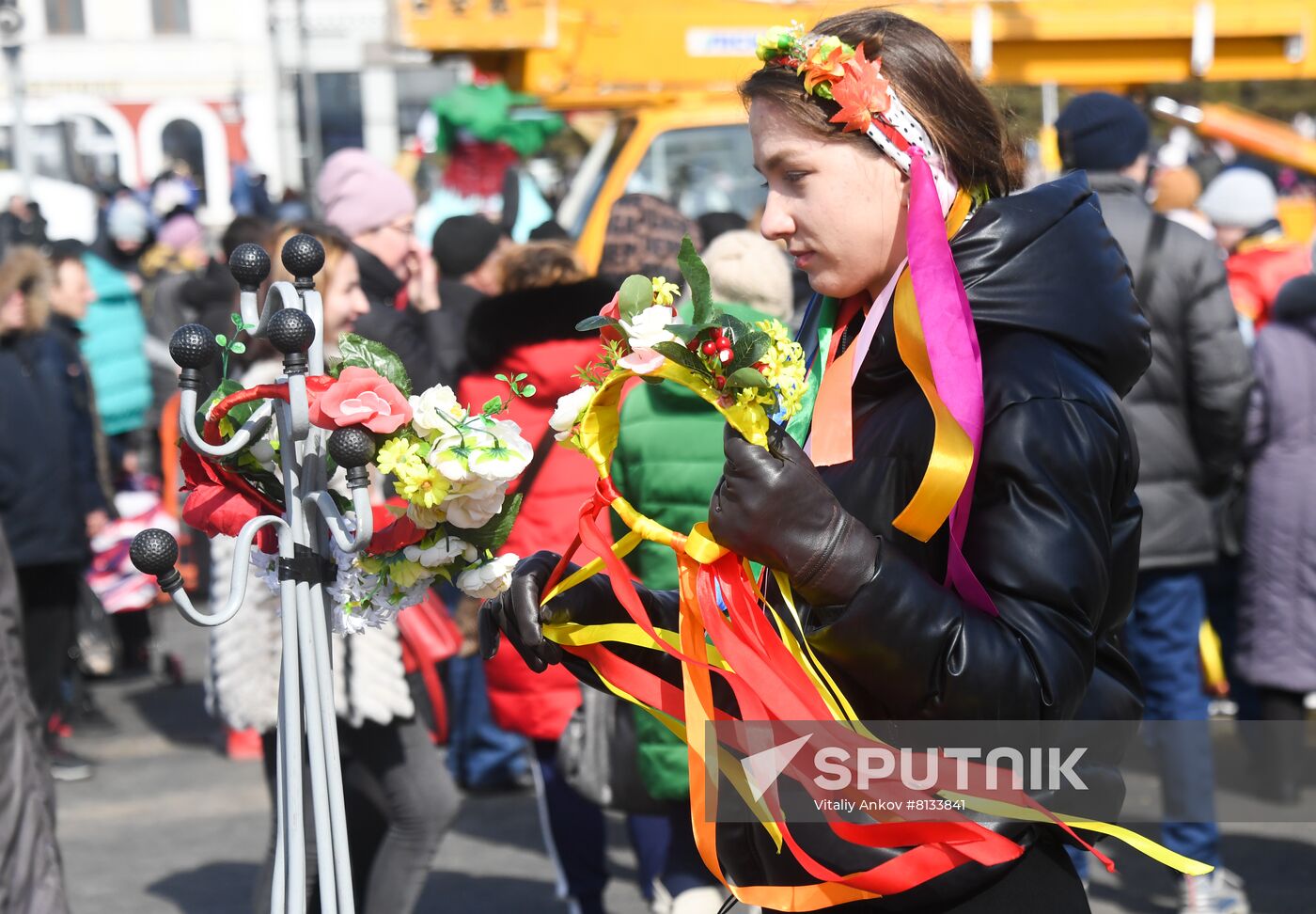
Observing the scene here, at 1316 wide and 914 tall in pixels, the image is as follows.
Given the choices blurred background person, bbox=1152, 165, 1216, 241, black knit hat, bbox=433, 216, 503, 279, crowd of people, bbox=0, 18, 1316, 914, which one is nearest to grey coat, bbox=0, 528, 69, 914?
crowd of people, bbox=0, 18, 1316, 914

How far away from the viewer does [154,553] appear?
181 cm

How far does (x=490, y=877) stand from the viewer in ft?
16.7

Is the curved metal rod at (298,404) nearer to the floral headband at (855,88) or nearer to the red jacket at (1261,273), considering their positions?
the floral headband at (855,88)

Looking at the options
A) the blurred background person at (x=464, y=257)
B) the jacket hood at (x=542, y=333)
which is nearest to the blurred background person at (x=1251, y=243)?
the blurred background person at (x=464, y=257)

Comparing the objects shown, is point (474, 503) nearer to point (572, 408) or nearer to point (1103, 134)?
point (572, 408)

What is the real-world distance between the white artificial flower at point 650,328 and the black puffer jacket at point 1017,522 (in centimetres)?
32

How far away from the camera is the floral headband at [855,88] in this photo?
6.13 feet

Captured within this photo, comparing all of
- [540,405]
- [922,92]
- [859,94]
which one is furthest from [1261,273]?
[859,94]

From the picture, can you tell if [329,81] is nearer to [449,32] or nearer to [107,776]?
[449,32]

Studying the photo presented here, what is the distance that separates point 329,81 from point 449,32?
3292cm

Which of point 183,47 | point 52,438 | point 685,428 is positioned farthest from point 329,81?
point 685,428

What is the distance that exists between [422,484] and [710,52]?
7435 mm

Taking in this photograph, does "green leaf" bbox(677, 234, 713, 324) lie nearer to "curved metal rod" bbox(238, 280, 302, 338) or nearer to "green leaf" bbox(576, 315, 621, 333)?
"green leaf" bbox(576, 315, 621, 333)

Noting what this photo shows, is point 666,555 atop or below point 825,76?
below
